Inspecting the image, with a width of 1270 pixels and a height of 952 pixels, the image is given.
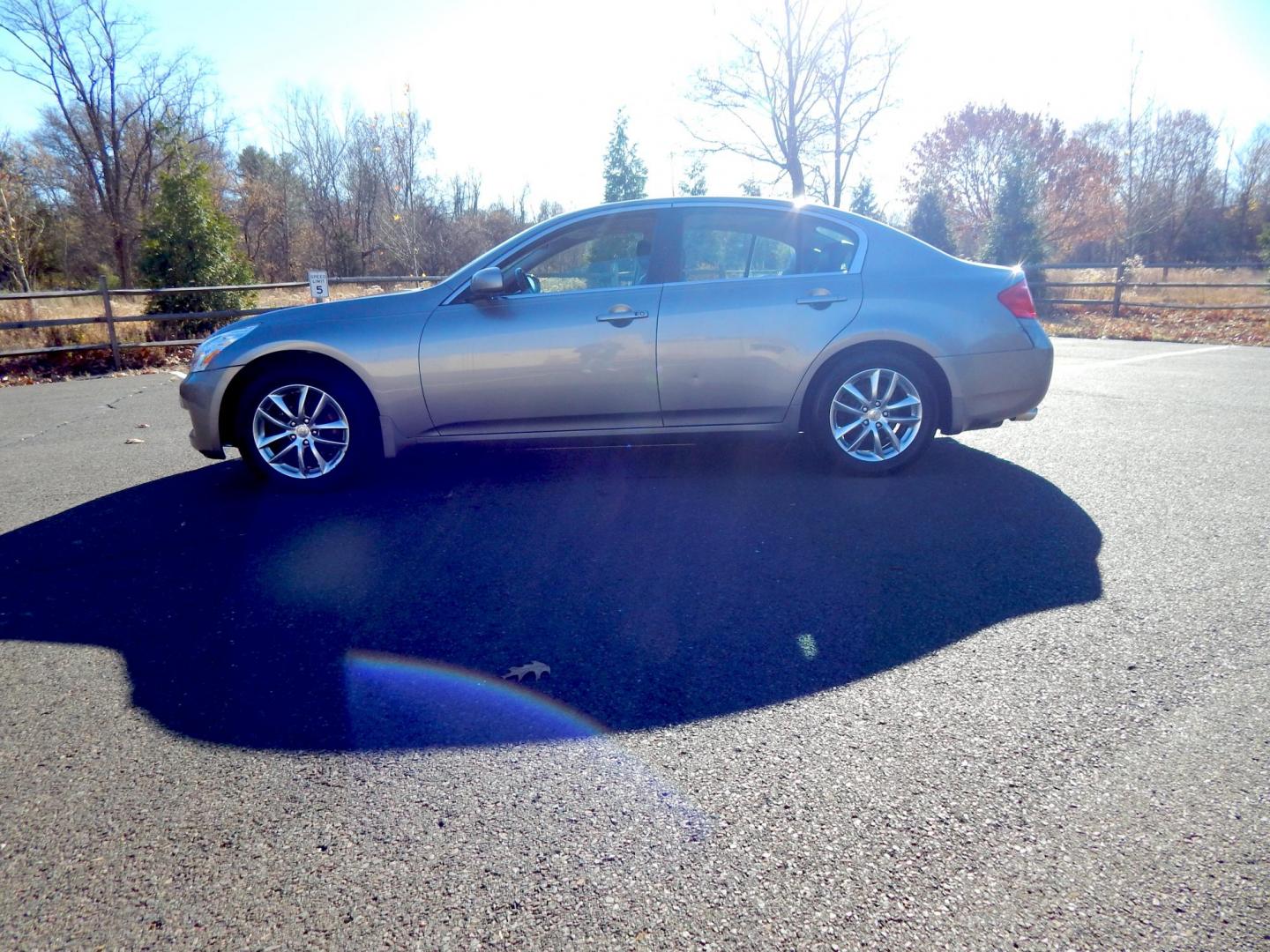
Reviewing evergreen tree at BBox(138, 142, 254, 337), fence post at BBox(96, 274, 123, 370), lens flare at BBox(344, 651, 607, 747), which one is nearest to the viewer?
lens flare at BBox(344, 651, 607, 747)

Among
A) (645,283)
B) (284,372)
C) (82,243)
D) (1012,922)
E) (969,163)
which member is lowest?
(1012,922)

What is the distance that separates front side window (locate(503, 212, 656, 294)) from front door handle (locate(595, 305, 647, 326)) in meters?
0.18

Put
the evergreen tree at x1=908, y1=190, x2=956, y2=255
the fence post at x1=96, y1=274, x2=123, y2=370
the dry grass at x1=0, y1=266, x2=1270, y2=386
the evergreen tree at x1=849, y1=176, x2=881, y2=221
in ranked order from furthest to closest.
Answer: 1. the evergreen tree at x1=849, y1=176, x2=881, y2=221
2. the evergreen tree at x1=908, y1=190, x2=956, y2=255
3. the dry grass at x1=0, y1=266, x2=1270, y2=386
4. the fence post at x1=96, y1=274, x2=123, y2=370

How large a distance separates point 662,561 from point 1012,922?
2176 mm

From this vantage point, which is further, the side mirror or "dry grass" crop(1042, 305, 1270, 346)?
"dry grass" crop(1042, 305, 1270, 346)

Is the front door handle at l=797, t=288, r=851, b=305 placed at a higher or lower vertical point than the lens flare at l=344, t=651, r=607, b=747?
higher

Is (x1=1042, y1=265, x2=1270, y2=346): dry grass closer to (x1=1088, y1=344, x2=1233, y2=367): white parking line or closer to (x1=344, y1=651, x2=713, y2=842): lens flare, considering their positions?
(x1=1088, y1=344, x2=1233, y2=367): white parking line

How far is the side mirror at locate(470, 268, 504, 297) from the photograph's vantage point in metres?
4.57

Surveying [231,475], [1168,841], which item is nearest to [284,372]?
[231,475]

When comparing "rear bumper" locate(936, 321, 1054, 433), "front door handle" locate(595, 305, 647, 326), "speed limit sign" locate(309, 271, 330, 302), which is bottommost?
"rear bumper" locate(936, 321, 1054, 433)

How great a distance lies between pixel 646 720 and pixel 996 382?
11.2ft

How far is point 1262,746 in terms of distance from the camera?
2203 mm

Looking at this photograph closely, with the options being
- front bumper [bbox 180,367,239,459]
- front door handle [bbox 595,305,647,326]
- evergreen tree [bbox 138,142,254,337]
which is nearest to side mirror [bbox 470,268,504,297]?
front door handle [bbox 595,305,647,326]

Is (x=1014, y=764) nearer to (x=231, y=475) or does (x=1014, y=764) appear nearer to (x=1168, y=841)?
(x=1168, y=841)
